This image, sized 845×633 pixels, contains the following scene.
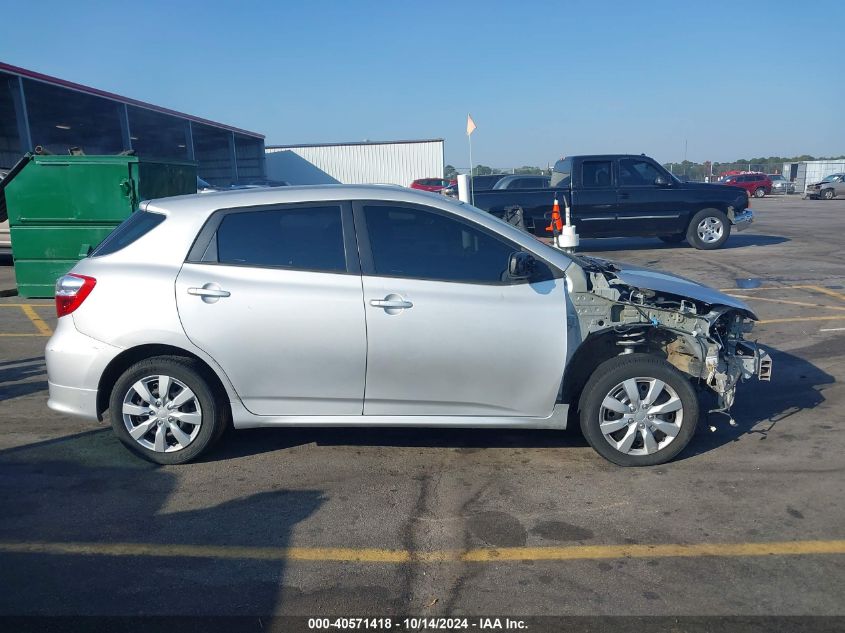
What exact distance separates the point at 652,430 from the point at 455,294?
1492 mm

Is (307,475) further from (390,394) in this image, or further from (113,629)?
(113,629)

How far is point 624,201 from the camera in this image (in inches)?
580

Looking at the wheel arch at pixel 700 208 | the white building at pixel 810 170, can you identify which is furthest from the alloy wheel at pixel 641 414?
the white building at pixel 810 170

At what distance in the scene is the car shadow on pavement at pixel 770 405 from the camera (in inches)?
201

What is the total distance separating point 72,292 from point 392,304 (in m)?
2.05

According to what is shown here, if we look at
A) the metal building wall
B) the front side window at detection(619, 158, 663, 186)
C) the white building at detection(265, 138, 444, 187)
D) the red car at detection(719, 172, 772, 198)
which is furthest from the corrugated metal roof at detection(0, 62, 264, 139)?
the metal building wall

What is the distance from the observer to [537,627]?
9.99 ft

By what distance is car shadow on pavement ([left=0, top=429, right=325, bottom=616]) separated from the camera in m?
3.26

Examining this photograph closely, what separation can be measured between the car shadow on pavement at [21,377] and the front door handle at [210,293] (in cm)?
274

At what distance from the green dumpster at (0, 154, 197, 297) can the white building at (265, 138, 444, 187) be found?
115 ft

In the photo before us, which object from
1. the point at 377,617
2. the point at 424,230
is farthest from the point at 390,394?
the point at 377,617

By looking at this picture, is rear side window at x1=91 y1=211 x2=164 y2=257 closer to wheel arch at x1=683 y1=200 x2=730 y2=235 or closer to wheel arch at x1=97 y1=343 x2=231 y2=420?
wheel arch at x1=97 y1=343 x2=231 y2=420

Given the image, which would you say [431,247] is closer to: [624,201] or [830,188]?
[624,201]

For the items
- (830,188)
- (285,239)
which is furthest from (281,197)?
(830,188)
